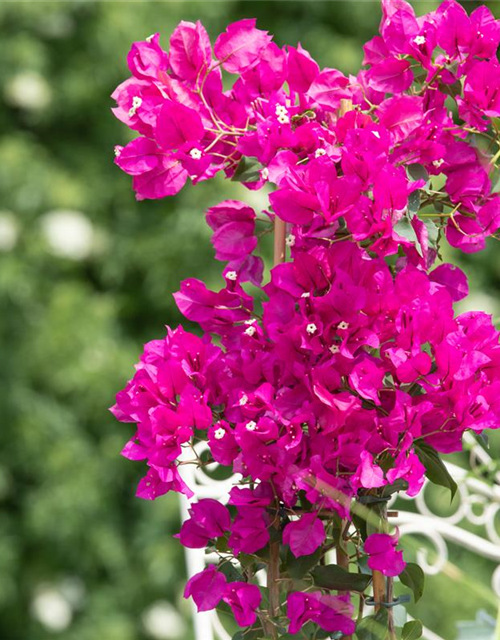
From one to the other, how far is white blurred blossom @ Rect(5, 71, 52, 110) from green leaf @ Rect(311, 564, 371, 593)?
225 centimetres

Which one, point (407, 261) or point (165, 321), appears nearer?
point (407, 261)

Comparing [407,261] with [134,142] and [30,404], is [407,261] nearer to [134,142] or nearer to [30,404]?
[134,142]

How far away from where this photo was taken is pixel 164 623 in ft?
8.52

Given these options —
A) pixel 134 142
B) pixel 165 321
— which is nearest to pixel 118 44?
pixel 165 321

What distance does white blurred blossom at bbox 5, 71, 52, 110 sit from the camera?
271 centimetres

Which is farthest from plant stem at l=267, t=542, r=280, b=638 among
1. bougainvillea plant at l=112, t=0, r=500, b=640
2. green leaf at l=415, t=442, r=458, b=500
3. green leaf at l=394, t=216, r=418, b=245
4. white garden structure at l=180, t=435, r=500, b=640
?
white garden structure at l=180, t=435, r=500, b=640

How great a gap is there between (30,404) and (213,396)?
2016mm

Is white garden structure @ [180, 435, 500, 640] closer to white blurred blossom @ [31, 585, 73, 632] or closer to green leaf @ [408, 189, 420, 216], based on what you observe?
green leaf @ [408, 189, 420, 216]

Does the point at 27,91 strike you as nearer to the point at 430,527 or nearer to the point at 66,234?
the point at 66,234

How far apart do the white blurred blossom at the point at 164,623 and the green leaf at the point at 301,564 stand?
199cm

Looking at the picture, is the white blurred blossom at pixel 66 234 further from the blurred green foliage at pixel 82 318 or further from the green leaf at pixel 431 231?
the green leaf at pixel 431 231

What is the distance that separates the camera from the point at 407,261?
72 centimetres

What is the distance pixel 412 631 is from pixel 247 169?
333mm

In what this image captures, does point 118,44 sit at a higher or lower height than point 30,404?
higher
